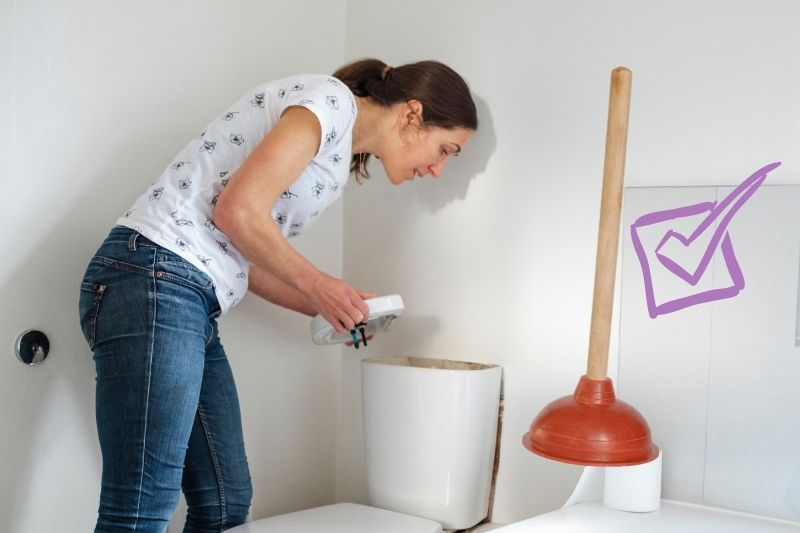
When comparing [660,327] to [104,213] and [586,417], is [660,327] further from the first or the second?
[104,213]

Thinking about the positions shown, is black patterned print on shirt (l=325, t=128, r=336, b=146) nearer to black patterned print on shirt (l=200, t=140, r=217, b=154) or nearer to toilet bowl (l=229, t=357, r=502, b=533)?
black patterned print on shirt (l=200, t=140, r=217, b=154)

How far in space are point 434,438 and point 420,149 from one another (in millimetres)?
512

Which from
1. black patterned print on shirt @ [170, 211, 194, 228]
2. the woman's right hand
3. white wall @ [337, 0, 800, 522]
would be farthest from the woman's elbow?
white wall @ [337, 0, 800, 522]

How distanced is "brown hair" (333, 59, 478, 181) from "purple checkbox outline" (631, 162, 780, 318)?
0.37 m

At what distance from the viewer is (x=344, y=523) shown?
4.36 ft

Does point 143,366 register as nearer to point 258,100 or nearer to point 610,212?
point 258,100

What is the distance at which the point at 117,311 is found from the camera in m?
1.05

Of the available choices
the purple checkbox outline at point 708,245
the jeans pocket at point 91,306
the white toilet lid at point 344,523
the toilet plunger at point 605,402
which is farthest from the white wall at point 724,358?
the jeans pocket at point 91,306

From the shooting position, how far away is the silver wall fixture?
1.18 meters

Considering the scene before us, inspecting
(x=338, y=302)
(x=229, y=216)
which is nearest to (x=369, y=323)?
(x=338, y=302)

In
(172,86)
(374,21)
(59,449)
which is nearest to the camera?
(59,449)

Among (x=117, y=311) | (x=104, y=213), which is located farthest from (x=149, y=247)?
(x=104, y=213)

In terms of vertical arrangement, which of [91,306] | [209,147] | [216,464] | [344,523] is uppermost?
[209,147]

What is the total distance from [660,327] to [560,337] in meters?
0.18
